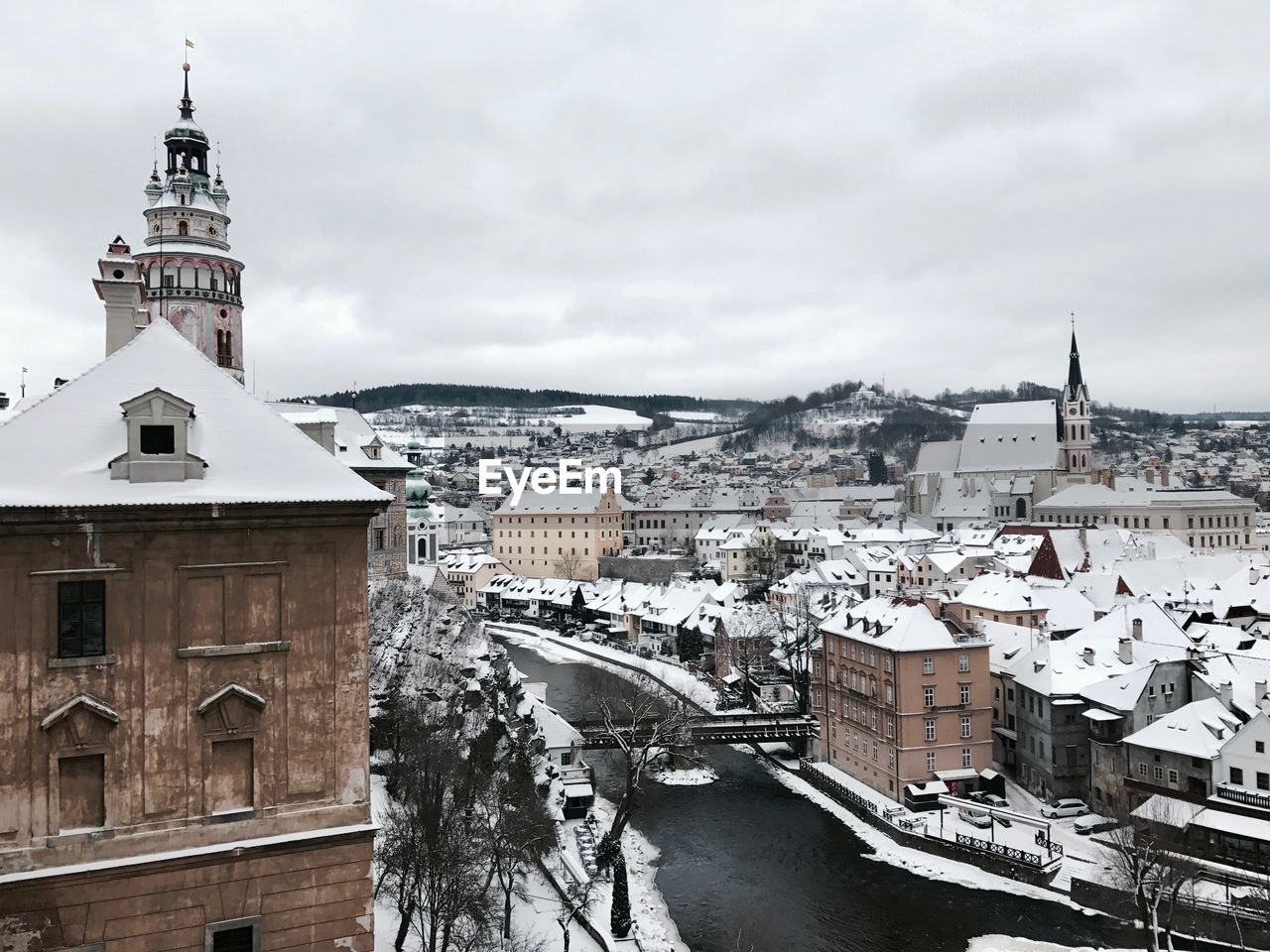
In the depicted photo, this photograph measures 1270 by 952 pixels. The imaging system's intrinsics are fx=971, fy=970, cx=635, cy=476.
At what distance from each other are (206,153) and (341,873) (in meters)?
39.4

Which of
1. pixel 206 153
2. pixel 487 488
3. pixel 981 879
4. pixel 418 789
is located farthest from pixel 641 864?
pixel 487 488

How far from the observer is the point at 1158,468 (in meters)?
125

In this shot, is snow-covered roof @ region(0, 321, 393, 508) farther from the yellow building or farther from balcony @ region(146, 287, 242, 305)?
the yellow building

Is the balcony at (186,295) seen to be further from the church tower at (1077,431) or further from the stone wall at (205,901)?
the church tower at (1077,431)

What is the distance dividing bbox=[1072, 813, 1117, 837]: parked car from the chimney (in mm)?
30603

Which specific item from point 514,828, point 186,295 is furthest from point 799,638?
point 186,295

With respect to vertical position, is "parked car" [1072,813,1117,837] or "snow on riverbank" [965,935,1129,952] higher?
"parked car" [1072,813,1117,837]

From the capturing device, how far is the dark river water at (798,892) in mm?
25094

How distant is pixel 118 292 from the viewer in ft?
45.5

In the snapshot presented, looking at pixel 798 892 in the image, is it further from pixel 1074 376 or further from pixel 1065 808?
pixel 1074 376

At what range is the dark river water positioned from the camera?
2509 cm

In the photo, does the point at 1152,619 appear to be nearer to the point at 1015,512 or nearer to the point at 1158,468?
the point at 1015,512

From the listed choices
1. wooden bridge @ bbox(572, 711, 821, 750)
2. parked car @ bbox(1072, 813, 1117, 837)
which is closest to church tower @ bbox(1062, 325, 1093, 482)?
wooden bridge @ bbox(572, 711, 821, 750)
